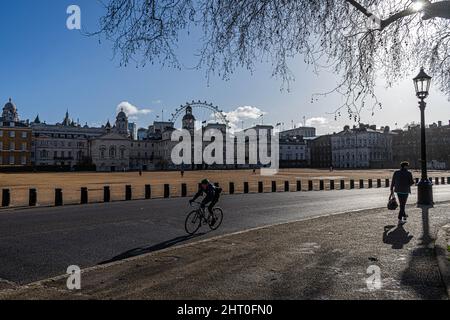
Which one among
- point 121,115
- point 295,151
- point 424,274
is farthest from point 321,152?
point 424,274

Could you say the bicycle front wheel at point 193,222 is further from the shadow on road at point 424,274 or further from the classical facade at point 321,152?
the classical facade at point 321,152

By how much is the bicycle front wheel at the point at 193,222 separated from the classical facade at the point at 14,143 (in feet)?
371

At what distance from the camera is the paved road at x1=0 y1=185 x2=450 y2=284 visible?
25.3 ft

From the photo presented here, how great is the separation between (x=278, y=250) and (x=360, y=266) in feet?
5.87

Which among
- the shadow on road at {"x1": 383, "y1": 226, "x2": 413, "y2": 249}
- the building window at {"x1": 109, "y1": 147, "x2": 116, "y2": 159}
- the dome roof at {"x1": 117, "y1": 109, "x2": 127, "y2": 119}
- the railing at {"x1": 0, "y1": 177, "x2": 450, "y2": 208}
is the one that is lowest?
the shadow on road at {"x1": 383, "y1": 226, "x2": 413, "y2": 249}

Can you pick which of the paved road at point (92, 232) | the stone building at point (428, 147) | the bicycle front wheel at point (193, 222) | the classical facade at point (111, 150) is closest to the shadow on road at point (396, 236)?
the paved road at point (92, 232)

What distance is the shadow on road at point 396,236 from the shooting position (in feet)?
A: 28.3

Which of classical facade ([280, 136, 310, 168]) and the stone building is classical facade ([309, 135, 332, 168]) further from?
the stone building

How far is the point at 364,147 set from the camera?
439ft

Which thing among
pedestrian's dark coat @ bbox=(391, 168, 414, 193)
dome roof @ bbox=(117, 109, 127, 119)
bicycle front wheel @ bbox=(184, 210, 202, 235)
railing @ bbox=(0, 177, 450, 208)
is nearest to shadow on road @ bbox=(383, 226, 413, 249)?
pedestrian's dark coat @ bbox=(391, 168, 414, 193)

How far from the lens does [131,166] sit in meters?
135

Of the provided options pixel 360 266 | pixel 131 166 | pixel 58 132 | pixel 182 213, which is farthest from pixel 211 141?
pixel 360 266

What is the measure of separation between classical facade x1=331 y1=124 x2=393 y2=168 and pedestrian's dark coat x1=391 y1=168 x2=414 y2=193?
123 m
